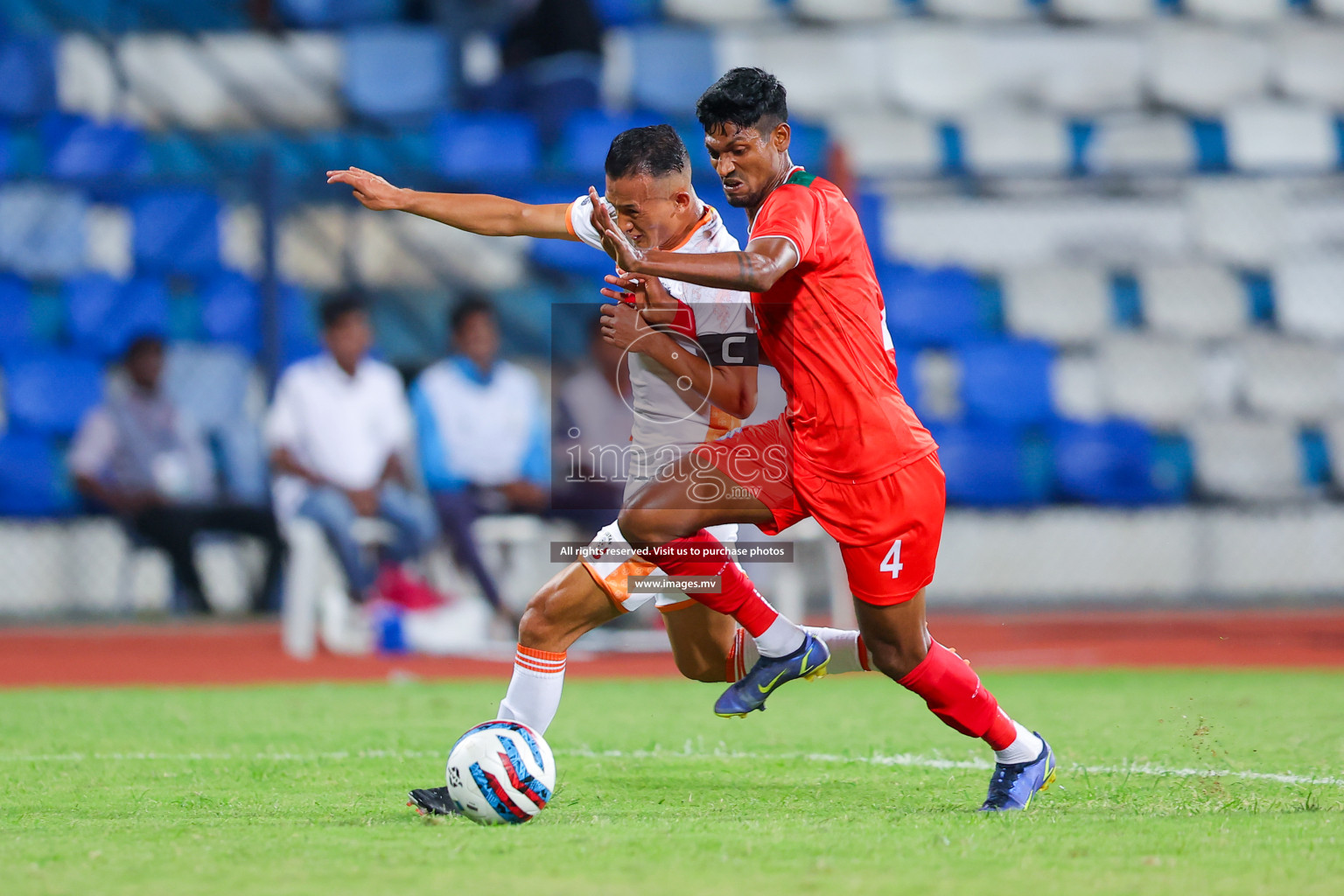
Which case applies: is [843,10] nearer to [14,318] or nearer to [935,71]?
[935,71]

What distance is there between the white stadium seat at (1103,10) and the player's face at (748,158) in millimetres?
11978

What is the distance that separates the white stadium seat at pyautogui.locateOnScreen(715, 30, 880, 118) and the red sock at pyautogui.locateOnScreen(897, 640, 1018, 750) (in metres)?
10.9

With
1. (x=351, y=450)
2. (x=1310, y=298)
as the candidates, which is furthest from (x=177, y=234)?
(x=1310, y=298)

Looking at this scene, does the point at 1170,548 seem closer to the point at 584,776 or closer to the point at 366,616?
the point at 366,616

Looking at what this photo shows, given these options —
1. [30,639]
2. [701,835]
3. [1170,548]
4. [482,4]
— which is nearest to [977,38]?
[482,4]

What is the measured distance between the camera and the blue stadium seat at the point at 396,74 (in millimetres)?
14109

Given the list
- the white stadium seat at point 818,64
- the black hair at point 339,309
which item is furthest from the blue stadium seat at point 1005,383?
the black hair at point 339,309

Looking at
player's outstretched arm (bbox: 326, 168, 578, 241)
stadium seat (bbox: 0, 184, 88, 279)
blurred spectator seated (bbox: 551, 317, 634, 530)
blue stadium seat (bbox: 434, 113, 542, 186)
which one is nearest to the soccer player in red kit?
player's outstretched arm (bbox: 326, 168, 578, 241)

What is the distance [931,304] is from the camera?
13039mm

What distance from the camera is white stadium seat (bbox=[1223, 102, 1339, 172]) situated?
14.5m

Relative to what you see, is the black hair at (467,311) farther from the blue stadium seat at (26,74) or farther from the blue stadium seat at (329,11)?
the blue stadium seat at (329,11)

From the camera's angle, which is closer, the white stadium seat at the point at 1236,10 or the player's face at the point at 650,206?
the player's face at the point at 650,206

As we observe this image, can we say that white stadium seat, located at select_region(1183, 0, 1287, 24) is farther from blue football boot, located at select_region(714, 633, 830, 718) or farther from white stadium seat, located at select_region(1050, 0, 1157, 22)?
blue football boot, located at select_region(714, 633, 830, 718)

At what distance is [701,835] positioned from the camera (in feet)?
13.3
